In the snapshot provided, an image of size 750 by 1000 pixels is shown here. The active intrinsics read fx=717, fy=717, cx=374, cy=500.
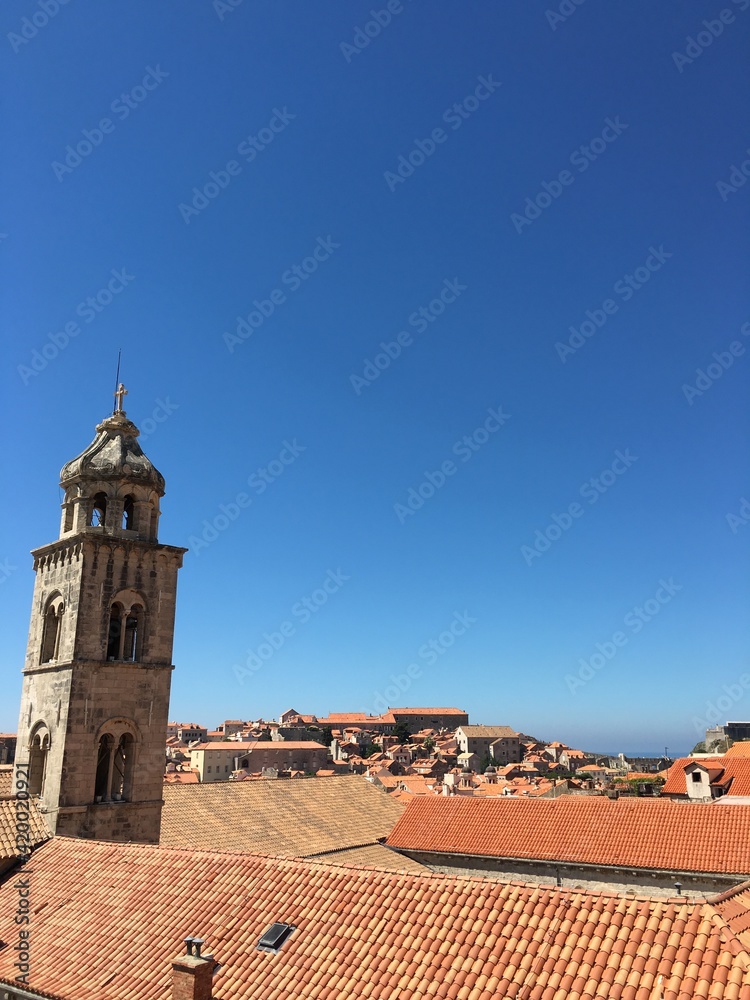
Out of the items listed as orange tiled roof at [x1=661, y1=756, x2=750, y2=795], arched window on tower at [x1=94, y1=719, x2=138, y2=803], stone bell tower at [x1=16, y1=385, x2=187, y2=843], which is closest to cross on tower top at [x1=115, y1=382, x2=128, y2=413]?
stone bell tower at [x1=16, y1=385, x2=187, y2=843]

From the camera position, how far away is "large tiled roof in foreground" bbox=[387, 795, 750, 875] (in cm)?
1916

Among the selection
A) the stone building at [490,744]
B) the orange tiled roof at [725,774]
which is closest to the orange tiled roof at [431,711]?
the stone building at [490,744]

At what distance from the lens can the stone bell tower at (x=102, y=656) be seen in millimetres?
15031

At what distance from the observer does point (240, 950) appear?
940 centimetres

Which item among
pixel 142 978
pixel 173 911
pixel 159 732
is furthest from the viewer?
pixel 159 732

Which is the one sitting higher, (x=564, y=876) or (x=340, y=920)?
(x=340, y=920)

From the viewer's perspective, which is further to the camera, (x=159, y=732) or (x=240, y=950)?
(x=159, y=732)

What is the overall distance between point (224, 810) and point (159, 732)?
20.3 feet

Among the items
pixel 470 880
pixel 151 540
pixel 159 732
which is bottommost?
pixel 470 880

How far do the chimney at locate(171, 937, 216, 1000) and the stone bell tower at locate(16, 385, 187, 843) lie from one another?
7.18m

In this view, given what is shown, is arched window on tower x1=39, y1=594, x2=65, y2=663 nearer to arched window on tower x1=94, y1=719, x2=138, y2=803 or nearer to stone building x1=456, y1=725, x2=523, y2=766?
arched window on tower x1=94, y1=719, x2=138, y2=803

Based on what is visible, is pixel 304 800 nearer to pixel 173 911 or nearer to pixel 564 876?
pixel 564 876

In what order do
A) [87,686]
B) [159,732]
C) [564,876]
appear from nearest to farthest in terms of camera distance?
1. [87,686]
2. [159,732]
3. [564,876]

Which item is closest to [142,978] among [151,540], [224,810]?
[151,540]
